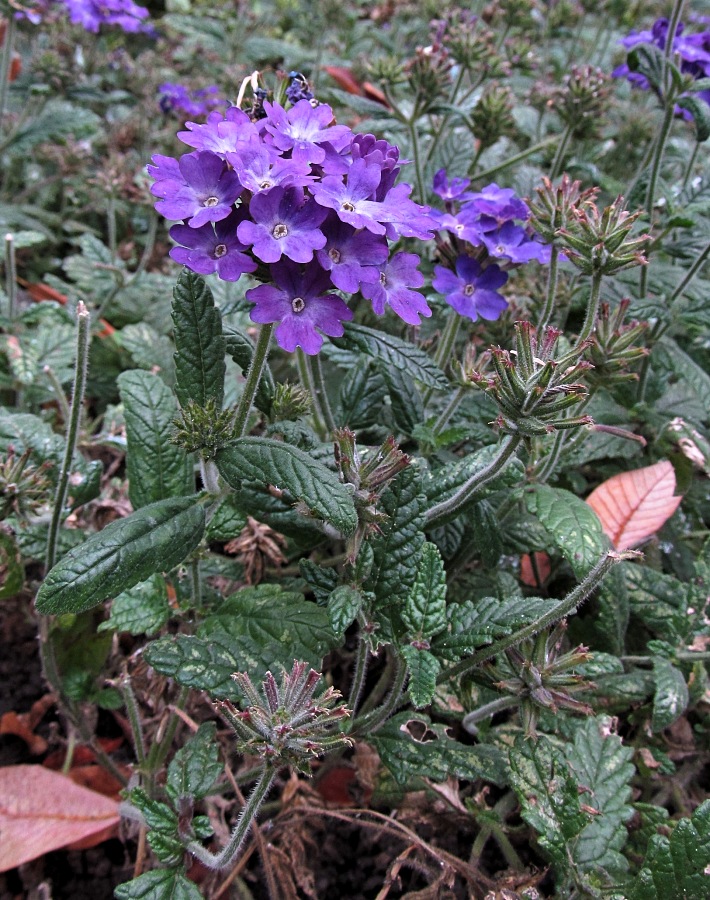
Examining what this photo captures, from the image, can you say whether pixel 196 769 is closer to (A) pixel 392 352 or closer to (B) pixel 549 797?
(B) pixel 549 797

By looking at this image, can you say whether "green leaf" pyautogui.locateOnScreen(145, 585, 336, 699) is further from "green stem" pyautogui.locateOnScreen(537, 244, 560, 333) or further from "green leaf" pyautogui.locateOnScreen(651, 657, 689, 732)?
"green stem" pyautogui.locateOnScreen(537, 244, 560, 333)

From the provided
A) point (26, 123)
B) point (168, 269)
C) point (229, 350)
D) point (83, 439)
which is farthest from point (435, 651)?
point (26, 123)

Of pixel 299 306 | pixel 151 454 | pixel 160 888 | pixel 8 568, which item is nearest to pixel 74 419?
pixel 151 454

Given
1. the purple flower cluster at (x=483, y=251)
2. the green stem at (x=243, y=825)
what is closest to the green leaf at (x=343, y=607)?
the green stem at (x=243, y=825)

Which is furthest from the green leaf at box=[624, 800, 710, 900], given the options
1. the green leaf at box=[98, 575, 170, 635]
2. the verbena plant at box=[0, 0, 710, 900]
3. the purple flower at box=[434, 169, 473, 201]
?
the purple flower at box=[434, 169, 473, 201]

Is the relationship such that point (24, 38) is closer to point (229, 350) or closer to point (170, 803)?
point (229, 350)

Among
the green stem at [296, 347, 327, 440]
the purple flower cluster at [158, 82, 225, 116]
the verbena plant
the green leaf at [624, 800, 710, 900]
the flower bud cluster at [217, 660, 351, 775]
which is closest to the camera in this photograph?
the flower bud cluster at [217, 660, 351, 775]

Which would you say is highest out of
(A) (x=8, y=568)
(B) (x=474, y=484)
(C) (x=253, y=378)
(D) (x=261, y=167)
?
(D) (x=261, y=167)
